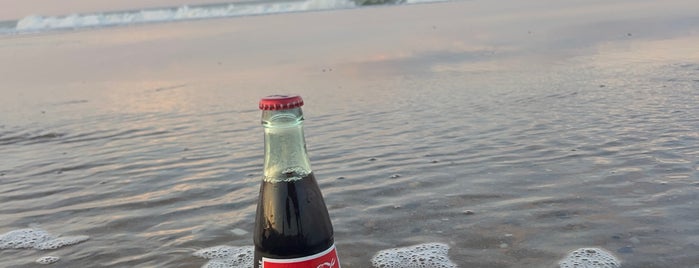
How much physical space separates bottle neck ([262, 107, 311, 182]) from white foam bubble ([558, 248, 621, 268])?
2171 mm

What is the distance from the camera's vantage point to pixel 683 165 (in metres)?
4.85

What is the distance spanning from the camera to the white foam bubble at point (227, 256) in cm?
359

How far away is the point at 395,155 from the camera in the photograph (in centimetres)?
589

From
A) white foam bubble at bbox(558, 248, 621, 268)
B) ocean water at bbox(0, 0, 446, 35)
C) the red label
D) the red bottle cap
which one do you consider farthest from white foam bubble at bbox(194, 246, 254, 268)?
ocean water at bbox(0, 0, 446, 35)

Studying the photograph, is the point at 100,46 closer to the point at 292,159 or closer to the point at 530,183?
the point at 530,183

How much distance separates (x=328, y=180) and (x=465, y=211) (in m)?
1.41

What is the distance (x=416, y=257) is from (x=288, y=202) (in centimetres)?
209

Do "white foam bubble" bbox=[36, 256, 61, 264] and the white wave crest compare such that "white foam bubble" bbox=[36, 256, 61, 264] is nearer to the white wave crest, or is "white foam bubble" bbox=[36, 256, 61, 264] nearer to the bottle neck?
the bottle neck

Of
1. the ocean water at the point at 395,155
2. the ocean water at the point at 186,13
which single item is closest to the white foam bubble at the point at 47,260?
the ocean water at the point at 395,155

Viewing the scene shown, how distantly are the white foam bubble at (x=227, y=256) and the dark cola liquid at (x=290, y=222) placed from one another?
203cm

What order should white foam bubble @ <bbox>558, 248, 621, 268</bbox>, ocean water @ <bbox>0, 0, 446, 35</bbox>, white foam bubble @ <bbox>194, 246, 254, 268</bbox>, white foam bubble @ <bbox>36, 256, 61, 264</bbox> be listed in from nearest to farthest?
white foam bubble @ <bbox>558, 248, 621, 268</bbox>, white foam bubble @ <bbox>194, 246, 254, 268</bbox>, white foam bubble @ <bbox>36, 256, 61, 264</bbox>, ocean water @ <bbox>0, 0, 446, 35</bbox>

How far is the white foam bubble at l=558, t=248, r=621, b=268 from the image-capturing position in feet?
10.7

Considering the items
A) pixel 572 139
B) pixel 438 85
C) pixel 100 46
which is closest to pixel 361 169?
pixel 572 139

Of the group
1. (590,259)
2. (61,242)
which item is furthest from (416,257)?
(61,242)
